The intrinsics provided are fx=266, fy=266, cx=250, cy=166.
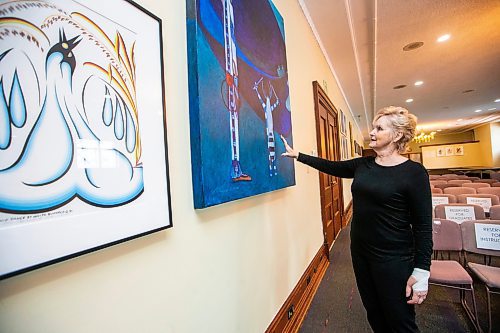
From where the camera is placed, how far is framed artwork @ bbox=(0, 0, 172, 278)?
51 cm

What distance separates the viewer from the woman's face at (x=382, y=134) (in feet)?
4.80

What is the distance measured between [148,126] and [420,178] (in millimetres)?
1286

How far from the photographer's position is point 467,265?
7.36 ft

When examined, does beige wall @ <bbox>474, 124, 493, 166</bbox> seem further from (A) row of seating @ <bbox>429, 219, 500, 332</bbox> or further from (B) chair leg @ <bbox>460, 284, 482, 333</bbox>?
(B) chair leg @ <bbox>460, 284, 482, 333</bbox>

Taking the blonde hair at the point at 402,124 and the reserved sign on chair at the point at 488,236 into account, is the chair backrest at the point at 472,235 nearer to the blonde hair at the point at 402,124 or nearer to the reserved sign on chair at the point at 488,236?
the reserved sign on chair at the point at 488,236

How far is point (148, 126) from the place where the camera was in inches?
32.7

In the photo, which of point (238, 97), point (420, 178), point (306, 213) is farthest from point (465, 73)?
point (238, 97)

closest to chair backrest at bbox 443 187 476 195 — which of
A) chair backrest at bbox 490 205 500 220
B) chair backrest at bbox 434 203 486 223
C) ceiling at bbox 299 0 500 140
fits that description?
chair backrest at bbox 490 205 500 220

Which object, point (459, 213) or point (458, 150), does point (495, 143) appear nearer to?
point (458, 150)

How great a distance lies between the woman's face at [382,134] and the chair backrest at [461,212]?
2103 millimetres

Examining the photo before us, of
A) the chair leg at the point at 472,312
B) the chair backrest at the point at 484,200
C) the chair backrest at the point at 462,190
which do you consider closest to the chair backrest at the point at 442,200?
the chair backrest at the point at 484,200

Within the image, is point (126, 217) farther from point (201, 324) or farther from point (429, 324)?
point (429, 324)

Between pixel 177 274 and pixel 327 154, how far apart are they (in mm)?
3470

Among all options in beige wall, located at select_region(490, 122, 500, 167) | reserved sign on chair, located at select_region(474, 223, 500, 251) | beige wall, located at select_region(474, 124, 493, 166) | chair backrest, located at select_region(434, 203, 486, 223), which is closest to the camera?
reserved sign on chair, located at select_region(474, 223, 500, 251)
